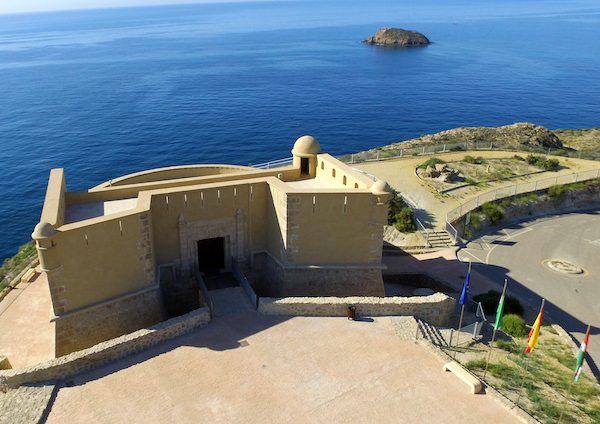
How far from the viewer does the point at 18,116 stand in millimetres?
79750

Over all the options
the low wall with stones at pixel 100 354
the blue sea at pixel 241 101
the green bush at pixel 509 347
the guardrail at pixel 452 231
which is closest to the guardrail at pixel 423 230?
the guardrail at pixel 452 231

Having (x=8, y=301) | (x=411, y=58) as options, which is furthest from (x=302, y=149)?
(x=411, y=58)

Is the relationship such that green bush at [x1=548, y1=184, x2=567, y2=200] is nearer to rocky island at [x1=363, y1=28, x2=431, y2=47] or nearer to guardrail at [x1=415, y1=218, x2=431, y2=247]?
guardrail at [x1=415, y1=218, x2=431, y2=247]

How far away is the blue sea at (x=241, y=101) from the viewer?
205 feet

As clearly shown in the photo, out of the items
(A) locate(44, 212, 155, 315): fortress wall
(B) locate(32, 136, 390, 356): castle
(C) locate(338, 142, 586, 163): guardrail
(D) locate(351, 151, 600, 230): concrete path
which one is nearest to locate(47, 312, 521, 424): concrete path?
(B) locate(32, 136, 390, 356): castle

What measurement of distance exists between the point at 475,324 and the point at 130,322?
1555 cm

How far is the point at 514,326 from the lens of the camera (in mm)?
23266

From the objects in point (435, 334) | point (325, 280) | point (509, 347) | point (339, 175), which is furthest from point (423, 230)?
point (435, 334)

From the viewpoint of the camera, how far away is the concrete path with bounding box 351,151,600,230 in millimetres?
35344

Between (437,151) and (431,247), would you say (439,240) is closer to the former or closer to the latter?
(431,247)

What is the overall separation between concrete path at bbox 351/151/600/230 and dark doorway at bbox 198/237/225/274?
15.5 metres

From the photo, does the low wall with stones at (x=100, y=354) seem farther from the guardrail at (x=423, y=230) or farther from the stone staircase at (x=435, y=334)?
the guardrail at (x=423, y=230)

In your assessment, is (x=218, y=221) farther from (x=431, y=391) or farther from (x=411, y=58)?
(x=411, y=58)

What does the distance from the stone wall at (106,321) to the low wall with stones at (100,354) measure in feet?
7.44
